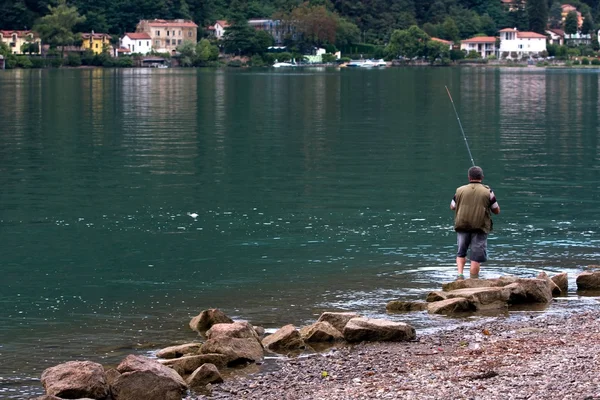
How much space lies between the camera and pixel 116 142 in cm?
4762

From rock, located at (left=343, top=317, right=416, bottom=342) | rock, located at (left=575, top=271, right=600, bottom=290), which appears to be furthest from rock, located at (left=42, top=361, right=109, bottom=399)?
rock, located at (left=575, top=271, right=600, bottom=290)

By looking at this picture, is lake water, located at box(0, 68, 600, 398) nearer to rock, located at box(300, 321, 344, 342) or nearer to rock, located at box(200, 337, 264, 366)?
rock, located at box(200, 337, 264, 366)

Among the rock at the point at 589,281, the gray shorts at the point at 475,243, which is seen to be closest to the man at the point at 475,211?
the gray shorts at the point at 475,243

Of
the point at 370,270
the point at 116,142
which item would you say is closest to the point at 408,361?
the point at 370,270

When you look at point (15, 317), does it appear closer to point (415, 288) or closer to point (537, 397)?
point (415, 288)

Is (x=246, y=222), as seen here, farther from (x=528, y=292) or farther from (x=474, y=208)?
(x=528, y=292)

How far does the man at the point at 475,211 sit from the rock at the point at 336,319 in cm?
327

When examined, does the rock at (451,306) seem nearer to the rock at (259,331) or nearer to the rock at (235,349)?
the rock at (259,331)

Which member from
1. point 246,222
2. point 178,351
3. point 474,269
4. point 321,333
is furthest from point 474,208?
point 246,222

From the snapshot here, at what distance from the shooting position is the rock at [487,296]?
58.5 ft

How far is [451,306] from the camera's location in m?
17.5

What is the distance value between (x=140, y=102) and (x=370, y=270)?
6133cm

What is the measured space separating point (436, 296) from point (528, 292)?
1561 millimetres

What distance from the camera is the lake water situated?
18.1m
